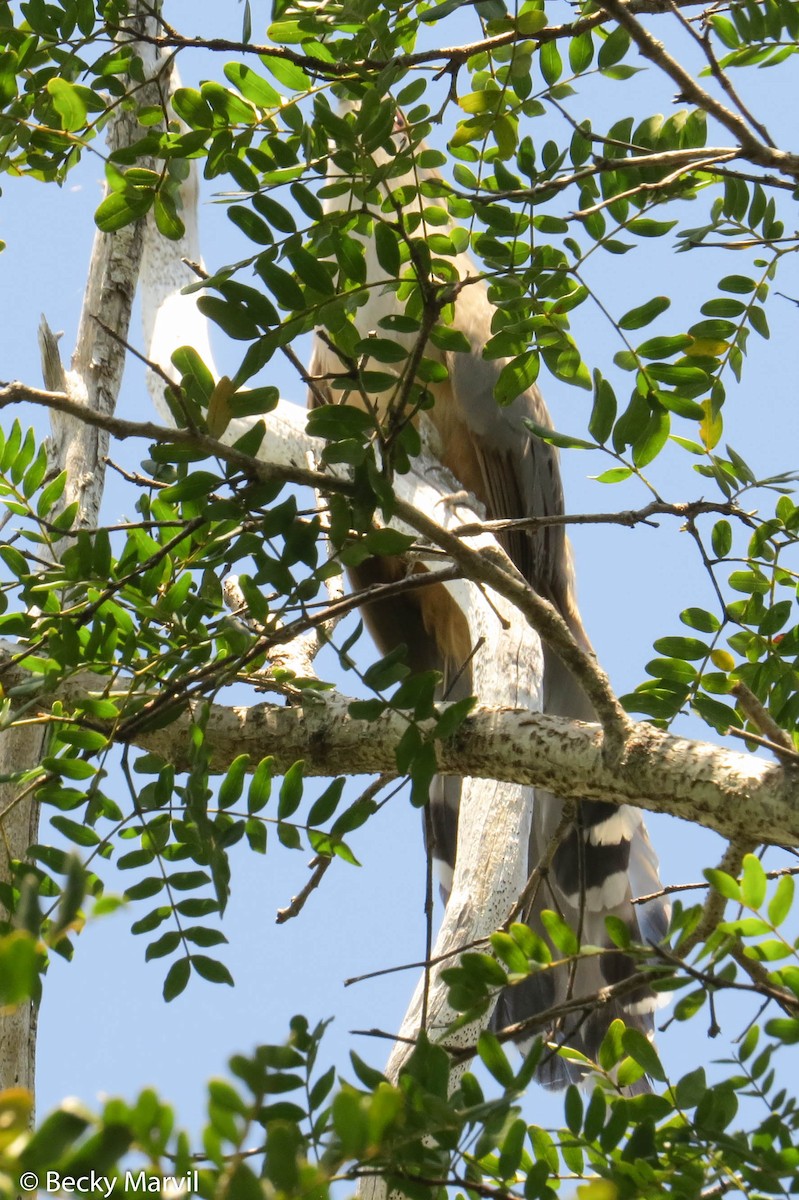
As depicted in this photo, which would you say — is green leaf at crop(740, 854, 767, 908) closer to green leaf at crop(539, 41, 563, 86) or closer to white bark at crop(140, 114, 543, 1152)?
white bark at crop(140, 114, 543, 1152)

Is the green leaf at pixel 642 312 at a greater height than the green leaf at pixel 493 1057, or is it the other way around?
the green leaf at pixel 642 312

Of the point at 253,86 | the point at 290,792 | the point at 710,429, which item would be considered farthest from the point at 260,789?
the point at 253,86

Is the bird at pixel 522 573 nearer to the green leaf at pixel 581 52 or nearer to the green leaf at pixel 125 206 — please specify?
the green leaf at pixel 581 52

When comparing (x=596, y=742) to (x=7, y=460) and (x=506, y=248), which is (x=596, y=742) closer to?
(x=506, y=248)

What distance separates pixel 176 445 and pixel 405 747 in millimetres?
391

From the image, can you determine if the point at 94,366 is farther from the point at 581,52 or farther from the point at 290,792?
the point at 290,792

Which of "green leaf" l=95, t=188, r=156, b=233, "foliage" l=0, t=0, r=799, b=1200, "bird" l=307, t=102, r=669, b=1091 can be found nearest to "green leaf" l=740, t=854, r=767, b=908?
"foliage" l=0, t=0, r=799, b=1200

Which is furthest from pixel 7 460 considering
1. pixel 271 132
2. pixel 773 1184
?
pixel 773 1184

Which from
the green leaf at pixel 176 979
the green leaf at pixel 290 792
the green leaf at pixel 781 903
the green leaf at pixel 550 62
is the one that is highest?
the green leaf at pixel 550 62

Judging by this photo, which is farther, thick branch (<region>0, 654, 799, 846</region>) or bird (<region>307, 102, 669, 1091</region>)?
bird (<region>307, 102, 669, 1091</region>)

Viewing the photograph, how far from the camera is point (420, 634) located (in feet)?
12.1

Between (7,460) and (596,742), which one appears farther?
(7,460)

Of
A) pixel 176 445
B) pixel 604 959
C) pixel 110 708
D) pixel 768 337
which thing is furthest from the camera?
pixel 604 959

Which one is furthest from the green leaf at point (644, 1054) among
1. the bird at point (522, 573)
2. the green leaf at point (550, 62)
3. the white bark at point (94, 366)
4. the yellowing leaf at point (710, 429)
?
the bird at point (522, 573)
